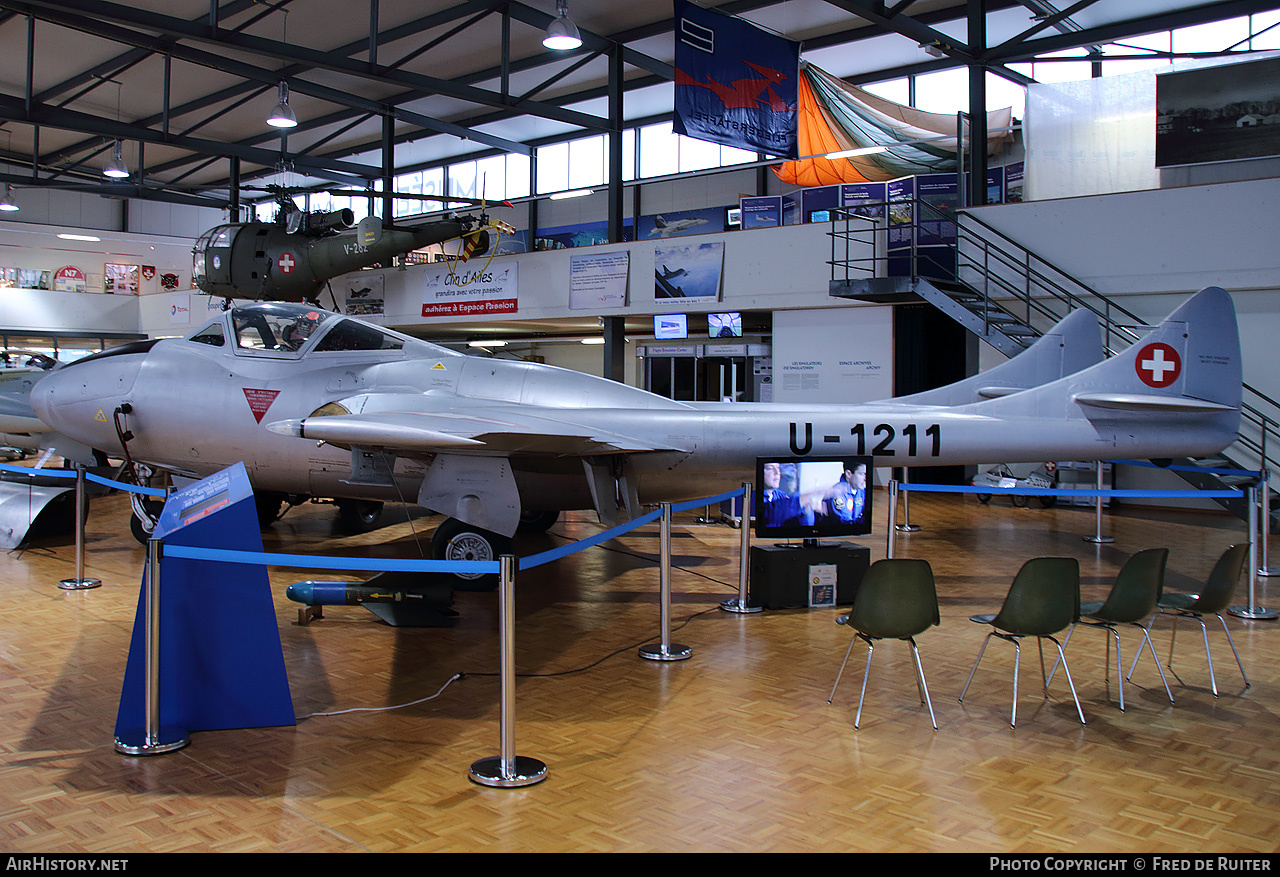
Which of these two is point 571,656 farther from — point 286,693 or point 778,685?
point 286,693

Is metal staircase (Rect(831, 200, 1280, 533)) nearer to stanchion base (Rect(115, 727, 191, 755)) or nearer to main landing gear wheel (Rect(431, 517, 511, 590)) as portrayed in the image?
main landing gear wheel (Rect(431, 517, 511, 590))

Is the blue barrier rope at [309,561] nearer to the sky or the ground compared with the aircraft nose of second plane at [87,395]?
nearer to the ground

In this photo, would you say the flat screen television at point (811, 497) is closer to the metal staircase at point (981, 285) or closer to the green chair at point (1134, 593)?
the green chair at point (1134, 593)

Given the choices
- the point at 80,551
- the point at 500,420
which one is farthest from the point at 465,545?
the point at 80,551

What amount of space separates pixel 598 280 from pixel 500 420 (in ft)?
33.6

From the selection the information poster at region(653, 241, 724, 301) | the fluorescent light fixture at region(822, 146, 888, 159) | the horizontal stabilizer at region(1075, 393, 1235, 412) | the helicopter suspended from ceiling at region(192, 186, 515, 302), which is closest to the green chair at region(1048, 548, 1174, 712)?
the horizontal stabilizer at region(1075, 393, 1235, 412)

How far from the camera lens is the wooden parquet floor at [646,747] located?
3465 millimetres

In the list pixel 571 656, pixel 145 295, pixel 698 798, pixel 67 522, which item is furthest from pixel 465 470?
pixel 145 295

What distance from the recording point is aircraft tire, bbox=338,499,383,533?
1080cm

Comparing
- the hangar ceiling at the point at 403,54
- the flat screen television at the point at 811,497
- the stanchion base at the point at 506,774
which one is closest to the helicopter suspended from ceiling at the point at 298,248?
the hangar ceiling at the point at 403,54

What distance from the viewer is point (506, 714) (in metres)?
3.96

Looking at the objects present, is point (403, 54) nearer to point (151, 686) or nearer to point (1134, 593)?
point (151, 686)

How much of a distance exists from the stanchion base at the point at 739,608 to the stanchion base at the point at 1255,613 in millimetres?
3943
